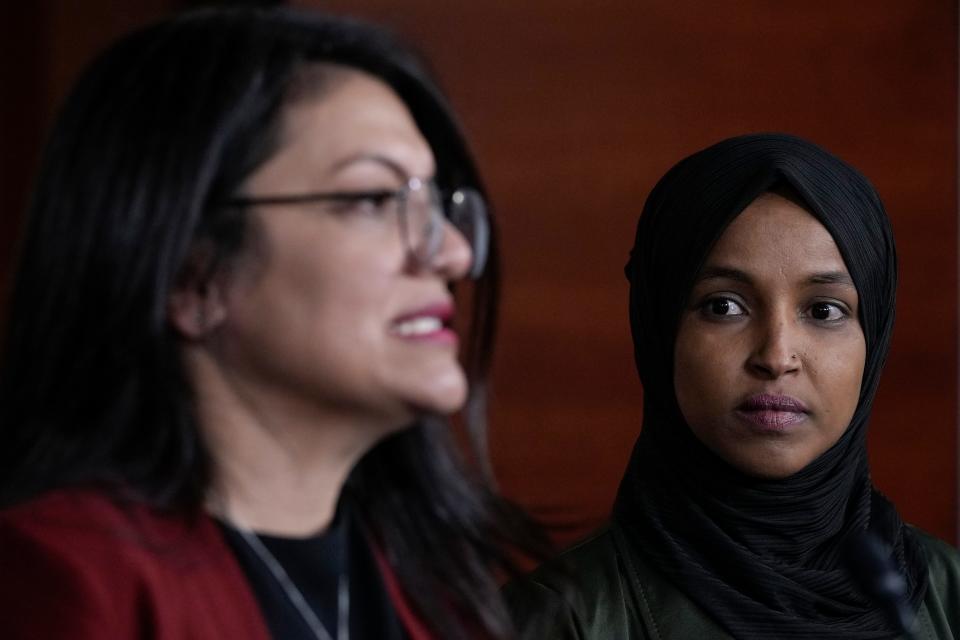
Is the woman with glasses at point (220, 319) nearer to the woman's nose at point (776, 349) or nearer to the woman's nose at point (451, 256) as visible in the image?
the woman's nose at point (451, 256)

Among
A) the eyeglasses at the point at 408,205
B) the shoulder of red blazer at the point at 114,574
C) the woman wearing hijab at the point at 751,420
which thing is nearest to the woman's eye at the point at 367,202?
the eyeglasses at the point at 408,205

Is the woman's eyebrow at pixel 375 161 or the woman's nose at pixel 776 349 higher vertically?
the woman's eyebrow at pixel 375 161

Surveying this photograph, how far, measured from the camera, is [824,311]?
1658 millimetres

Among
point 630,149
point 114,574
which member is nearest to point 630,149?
point 630,149

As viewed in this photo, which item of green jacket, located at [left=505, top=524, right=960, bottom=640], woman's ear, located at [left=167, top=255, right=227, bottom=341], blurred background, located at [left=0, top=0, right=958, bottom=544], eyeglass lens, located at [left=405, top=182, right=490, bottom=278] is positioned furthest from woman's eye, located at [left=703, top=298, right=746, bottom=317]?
blurred background, located at [left=0, top=0, right=958, bottom=544]

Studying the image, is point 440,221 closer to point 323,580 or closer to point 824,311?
point 323,580

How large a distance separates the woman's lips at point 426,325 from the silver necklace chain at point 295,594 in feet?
0.67

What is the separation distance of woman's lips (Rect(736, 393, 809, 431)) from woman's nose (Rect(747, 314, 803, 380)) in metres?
0.02

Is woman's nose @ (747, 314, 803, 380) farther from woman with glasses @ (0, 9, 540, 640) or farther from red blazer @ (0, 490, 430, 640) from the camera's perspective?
red blazer @ (0, 490, 430, 640)

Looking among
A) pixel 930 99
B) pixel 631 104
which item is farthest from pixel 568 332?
pixel 930 99

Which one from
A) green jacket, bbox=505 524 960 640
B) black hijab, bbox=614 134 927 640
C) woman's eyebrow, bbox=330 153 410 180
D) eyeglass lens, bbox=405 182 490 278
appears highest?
woman's eyebrow, bbox=330 153 410 180

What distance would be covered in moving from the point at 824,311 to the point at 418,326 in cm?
61

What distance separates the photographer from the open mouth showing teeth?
1.22 m

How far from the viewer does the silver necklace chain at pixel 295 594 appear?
123 cm
